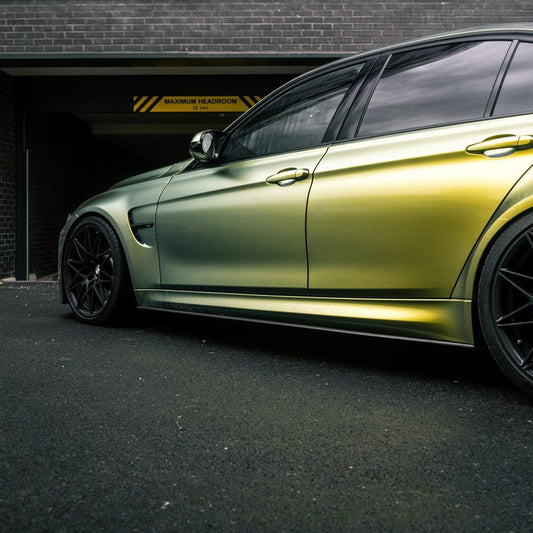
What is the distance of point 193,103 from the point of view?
31.8 feet

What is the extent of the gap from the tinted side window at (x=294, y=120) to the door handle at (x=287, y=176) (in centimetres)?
19

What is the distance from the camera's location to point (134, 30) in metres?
8.88

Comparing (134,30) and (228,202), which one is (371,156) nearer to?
(228,202)

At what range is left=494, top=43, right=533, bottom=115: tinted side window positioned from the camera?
272 cm

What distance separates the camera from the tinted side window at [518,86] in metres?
2.72

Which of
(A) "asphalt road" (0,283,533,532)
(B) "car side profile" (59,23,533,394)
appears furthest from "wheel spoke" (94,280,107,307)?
(A) "asphalt road" (0,283,533,532)

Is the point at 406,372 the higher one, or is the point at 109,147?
the point at 109,147

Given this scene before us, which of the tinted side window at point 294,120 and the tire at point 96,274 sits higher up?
the tinted side window at point 294,120

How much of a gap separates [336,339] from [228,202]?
1.22 meters

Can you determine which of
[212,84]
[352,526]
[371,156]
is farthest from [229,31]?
[352,526]

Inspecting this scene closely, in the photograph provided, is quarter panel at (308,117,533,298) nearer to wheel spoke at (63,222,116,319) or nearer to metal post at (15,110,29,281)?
wheel spoke at (63,222,116,319)

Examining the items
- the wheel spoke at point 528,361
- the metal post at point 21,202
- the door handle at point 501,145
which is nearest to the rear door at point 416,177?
the door handle at point 501,145

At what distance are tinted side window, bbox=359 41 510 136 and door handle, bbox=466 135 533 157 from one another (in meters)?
0.20

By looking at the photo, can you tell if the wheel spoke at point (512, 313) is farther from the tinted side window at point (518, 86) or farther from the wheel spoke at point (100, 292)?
the wheel spoke at point (100, 292)
